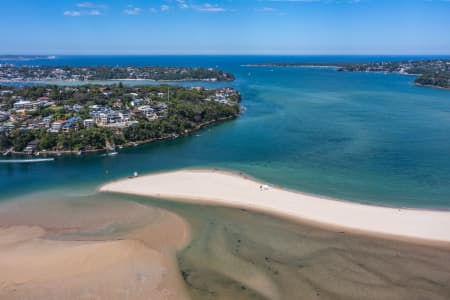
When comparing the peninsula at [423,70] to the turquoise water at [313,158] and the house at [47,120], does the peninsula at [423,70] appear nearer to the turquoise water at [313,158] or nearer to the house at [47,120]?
the turquoise water at [313,158]

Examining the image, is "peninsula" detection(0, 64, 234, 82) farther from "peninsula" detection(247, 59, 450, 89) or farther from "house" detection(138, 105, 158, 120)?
"house" detection(138, 105, 158, 120)

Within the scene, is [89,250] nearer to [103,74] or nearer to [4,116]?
[4,116]

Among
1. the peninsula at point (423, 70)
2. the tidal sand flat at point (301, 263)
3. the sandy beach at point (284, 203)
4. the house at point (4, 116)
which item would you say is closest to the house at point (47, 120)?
the house at point (4, 116)

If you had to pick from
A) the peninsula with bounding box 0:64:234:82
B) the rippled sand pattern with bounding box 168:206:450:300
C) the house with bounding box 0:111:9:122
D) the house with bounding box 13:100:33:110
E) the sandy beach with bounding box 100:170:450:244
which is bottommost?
the rippled sand pattern with bounding box 168:206:450:300

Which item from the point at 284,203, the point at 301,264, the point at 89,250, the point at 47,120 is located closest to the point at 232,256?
the point at 301,264

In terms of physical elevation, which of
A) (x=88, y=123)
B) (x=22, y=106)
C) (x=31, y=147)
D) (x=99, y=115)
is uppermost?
(x=22, y=106)

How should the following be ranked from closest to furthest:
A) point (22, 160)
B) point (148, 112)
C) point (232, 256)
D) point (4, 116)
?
point (232, 256) → point (22, 160) → point (4, 116) → point (148, 112)

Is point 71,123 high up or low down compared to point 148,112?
down

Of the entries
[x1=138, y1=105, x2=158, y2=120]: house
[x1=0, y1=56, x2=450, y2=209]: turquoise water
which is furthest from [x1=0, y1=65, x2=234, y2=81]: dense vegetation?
[x1=138, y1=105, x2=158, y2=120]: house
